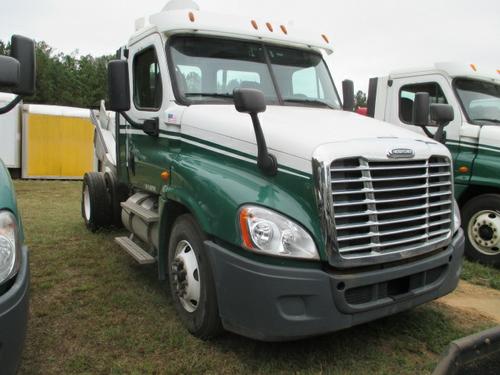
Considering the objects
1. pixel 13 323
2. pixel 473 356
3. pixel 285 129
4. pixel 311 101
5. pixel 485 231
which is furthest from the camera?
pixel 485 231

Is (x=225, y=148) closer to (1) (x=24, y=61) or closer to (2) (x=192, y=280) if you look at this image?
(2) (x=192, y=280)

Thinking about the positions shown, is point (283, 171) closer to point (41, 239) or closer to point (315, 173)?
point (315, 173)

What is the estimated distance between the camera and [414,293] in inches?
127

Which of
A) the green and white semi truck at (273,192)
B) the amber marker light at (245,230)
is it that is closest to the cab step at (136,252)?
the green and white semi truck at (273,192)

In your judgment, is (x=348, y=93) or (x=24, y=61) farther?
(x=348, y=93)

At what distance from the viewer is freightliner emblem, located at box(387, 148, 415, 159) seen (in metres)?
3.10

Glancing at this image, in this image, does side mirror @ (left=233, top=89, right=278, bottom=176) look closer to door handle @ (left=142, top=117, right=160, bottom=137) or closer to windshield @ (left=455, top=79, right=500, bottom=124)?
door handle @ (left=142, top=117, right=160, bottom=137)

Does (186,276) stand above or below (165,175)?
below

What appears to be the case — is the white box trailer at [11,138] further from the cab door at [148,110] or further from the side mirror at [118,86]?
the side mirror at [118,86]

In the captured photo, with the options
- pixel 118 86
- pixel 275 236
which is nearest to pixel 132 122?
pixel 118 86

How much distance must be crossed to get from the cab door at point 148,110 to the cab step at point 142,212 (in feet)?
0.73

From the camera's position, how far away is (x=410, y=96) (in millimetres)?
7027

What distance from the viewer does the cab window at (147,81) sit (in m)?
4.36

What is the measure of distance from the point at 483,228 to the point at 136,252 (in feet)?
14.1
